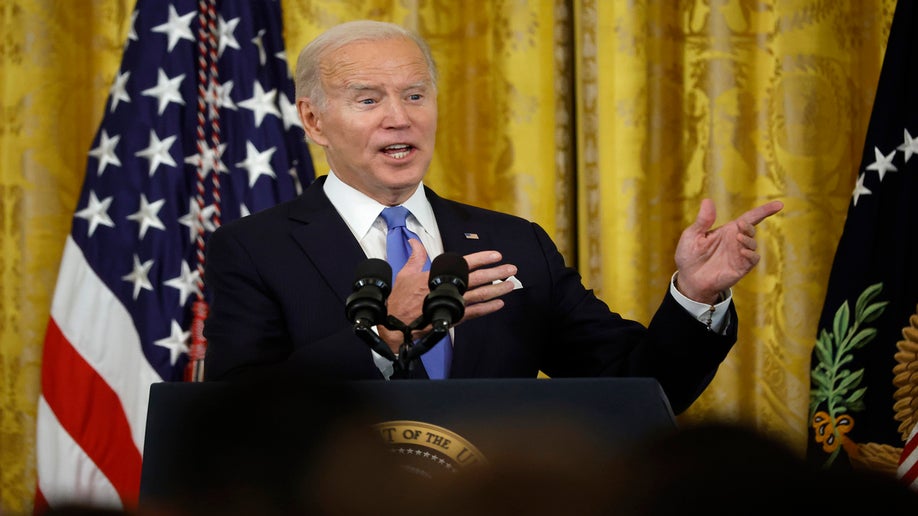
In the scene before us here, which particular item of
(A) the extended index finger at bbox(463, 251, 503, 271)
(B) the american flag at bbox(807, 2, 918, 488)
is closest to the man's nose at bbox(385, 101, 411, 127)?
(A) the extended index finger at bbox(463, 251, 503, 271)

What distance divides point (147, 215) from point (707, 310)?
2.35 meters

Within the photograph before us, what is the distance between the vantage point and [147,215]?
150 inches

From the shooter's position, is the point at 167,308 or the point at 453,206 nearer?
the point at 453,206

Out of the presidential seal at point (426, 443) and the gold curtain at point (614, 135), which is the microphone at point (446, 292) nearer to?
the presidential seal at point (426, 443)

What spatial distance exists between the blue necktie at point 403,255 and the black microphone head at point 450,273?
568 mm

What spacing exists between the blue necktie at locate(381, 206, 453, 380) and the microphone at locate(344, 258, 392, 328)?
58cm

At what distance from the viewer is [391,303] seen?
1906 mm

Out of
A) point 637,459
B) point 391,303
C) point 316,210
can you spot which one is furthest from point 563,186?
point 637,459

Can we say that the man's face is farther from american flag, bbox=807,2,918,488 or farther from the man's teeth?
american flag, bbox=807,2,918,488

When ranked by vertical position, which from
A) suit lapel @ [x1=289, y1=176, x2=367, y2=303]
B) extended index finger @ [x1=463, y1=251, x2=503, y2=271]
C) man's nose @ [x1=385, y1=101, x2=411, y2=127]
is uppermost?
man's nose @ [x1=385, y1=101, x2=411, y2=127]

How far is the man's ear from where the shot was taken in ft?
8.55

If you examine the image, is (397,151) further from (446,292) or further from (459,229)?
(446,292)

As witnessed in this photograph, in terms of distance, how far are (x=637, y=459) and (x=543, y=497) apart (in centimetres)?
5

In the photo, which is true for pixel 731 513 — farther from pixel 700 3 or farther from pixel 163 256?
pixel 700 3
